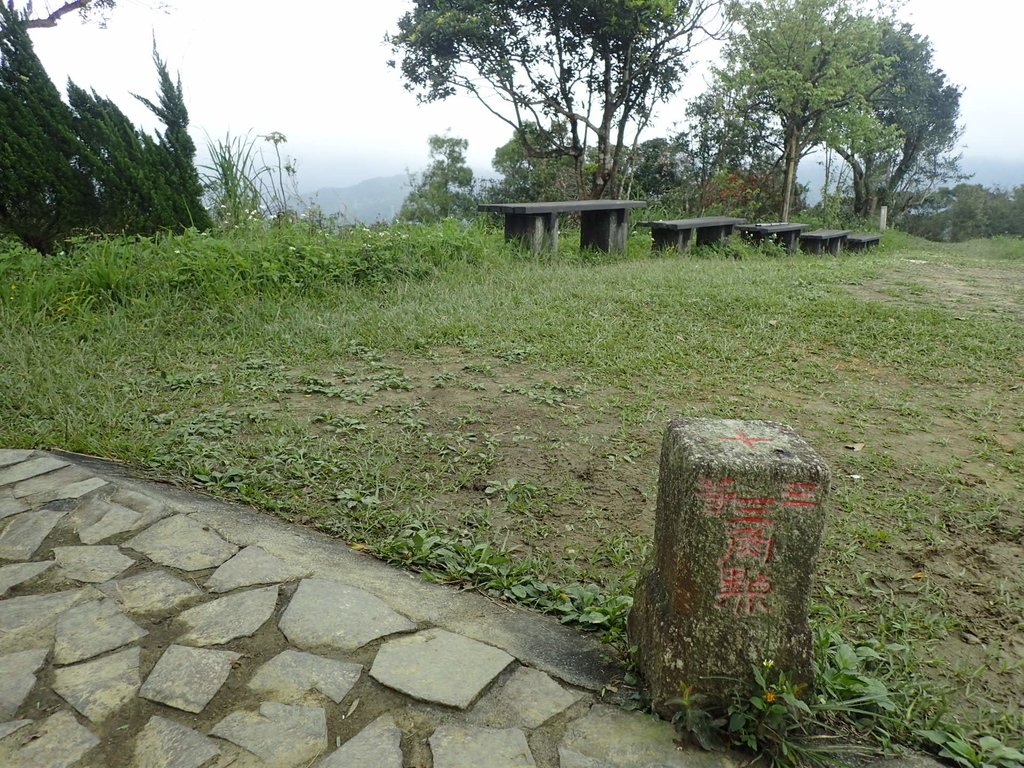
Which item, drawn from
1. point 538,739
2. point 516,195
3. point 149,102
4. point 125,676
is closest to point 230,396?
point 125,676

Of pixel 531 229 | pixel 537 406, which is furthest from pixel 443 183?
pixel 537 406

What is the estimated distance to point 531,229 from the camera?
7.85 m

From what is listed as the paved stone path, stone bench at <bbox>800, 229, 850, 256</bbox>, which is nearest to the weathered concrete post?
the paved stone path

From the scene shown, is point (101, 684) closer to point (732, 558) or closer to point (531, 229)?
point (732, 558)

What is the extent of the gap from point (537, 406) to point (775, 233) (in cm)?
843

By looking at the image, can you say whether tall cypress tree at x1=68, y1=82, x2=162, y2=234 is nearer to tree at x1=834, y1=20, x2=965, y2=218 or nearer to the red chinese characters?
the red chinese characters

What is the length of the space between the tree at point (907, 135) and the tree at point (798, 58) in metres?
3.89

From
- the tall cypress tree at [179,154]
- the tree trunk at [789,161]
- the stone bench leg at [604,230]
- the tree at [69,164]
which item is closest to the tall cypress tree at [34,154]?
the tree at [69,164]

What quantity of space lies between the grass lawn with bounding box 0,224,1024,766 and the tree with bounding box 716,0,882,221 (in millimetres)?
9259

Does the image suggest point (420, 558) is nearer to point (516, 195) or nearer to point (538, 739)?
point (538, 739)

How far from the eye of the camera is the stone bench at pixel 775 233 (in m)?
10.6

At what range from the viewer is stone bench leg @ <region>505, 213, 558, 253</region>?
7824mm

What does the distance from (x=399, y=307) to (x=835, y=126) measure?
46.6 ft

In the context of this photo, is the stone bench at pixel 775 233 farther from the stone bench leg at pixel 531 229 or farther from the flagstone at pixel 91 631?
the flagstone at pixel 91 631
